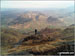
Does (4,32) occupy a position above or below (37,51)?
above

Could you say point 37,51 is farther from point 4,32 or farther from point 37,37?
point 4,32

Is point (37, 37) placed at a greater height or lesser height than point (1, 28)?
lesser

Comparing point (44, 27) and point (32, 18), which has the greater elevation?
point (32, 18)

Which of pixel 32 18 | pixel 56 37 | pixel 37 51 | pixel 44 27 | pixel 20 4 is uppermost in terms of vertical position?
pixel 20 4

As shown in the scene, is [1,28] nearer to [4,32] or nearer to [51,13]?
[4,32]

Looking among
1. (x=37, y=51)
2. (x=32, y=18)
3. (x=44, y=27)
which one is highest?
(x=32, y=18)

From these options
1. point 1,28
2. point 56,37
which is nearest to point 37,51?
point 56,37

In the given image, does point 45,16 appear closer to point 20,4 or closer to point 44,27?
point 44,27

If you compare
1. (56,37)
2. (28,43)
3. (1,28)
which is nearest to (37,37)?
(28,43)
